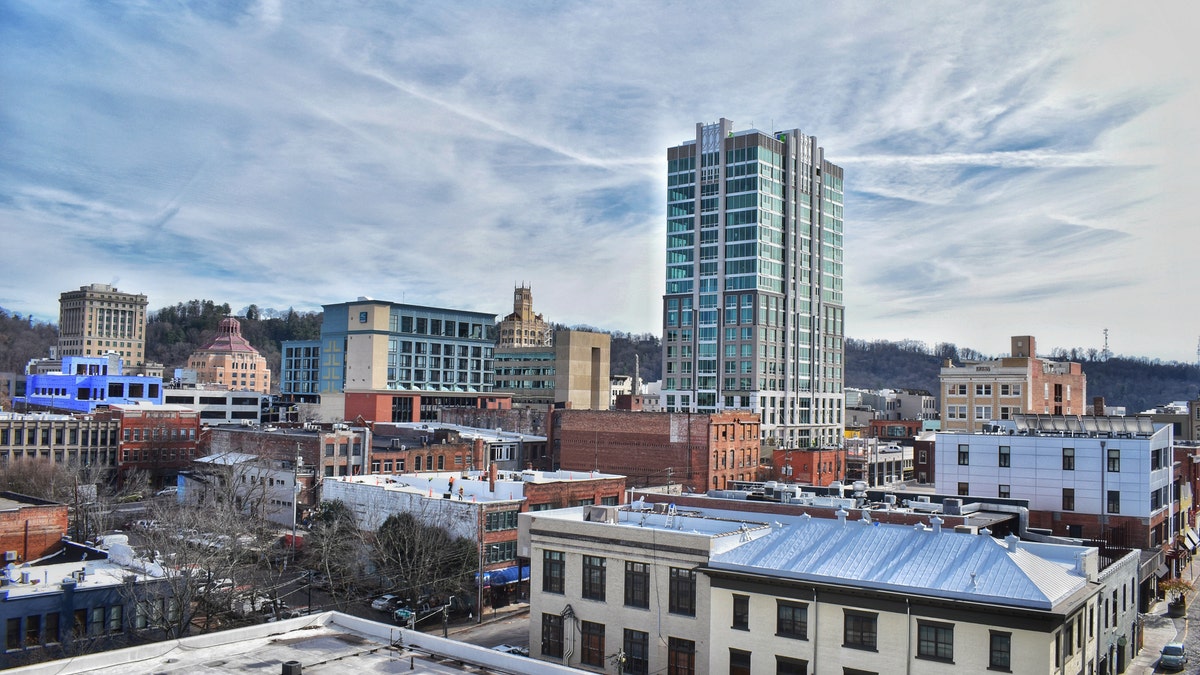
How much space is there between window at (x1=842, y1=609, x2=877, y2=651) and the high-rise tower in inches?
4227

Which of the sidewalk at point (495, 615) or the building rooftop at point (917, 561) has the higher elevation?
the building rooftop at point (917, 561)

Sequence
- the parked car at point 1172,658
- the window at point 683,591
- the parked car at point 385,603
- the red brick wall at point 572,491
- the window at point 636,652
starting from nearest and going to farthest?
the window at point 683,591, the window at point 636,652, the parked car at point 1172,658, the parked car at point 385,603, the red brick wall at point 572,491

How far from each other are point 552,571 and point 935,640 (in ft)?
55.1

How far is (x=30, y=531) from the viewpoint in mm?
50625

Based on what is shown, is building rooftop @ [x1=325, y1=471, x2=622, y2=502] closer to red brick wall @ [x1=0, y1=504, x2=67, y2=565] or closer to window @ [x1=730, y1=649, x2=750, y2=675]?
red brick wall @ [x1=0, y1=504, x2=67, y2=565]

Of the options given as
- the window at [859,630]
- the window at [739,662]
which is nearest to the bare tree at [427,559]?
the window at [739,662]

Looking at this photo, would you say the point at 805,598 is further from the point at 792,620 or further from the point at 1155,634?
the point at 1155,634

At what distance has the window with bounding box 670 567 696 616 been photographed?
36.1 m

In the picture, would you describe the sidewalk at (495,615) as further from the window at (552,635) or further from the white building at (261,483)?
the white building at (261,483)

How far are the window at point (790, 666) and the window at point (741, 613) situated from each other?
5.27 ft

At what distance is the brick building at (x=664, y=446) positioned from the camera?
86.9 m

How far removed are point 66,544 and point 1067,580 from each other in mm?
50993

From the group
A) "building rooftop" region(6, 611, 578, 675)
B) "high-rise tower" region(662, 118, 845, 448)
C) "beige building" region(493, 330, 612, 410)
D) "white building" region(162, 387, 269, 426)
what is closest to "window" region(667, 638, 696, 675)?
"building rooftop" region(6, 611, 578, 675)

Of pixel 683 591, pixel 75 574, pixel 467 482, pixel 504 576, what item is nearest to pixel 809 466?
pixel 467 482
